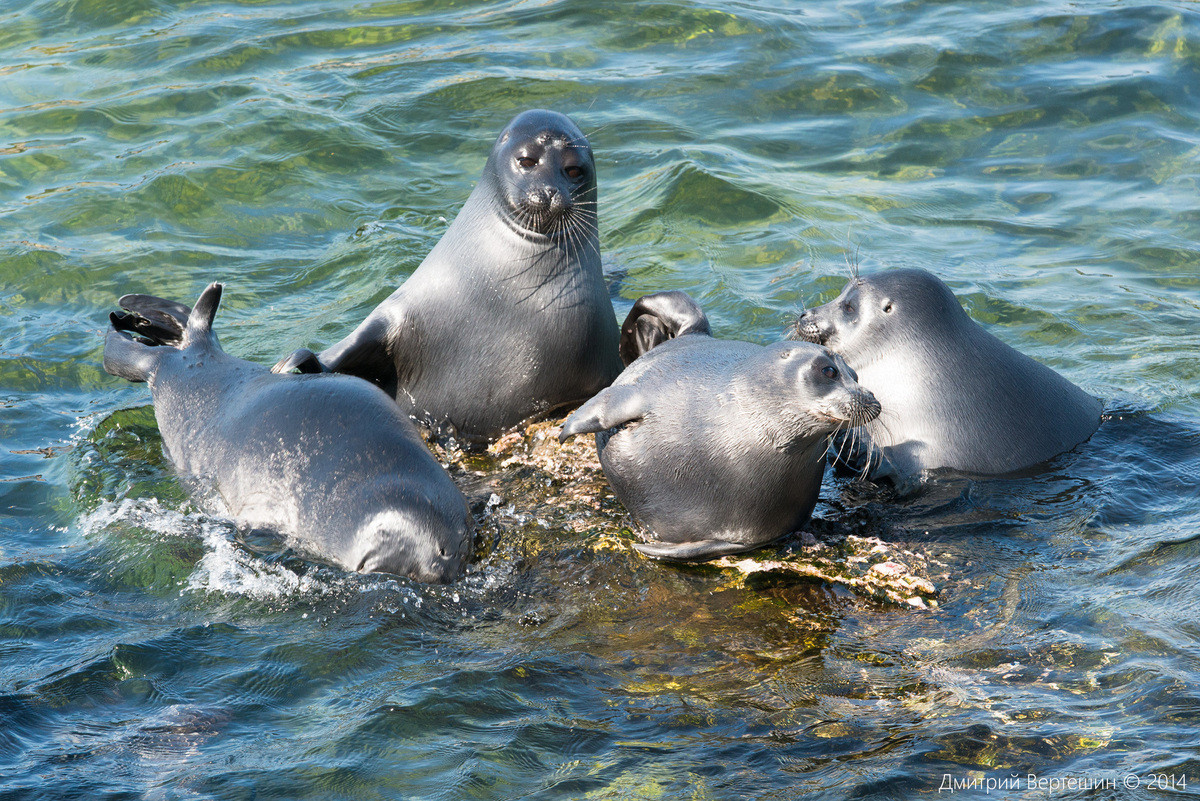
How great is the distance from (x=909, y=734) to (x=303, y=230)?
6871 mm

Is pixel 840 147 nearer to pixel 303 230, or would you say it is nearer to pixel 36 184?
pixel 303 230

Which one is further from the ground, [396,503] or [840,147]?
[840,147]

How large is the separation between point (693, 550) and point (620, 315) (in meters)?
3.09

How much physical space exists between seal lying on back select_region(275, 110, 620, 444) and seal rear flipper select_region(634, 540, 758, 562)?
1513 millimetres

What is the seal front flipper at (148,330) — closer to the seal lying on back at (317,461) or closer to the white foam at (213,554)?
the seal lying on back at (317,461)

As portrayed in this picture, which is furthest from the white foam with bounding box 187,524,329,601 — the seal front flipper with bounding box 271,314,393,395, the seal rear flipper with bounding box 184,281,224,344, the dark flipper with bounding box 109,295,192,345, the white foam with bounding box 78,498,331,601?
the dark flipper with bounding box 109,295,192,345

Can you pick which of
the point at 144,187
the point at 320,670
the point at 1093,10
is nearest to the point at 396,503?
the point at 320,670

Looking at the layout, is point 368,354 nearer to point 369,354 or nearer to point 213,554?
point 369,354

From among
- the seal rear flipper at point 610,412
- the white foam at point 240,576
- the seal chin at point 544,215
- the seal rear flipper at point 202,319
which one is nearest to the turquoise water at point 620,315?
the white foam at point 240,576

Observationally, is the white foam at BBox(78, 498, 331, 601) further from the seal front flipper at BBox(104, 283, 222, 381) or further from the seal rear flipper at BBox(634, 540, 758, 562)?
the seal rear flipper at BBox(634, 540, 758, 562)

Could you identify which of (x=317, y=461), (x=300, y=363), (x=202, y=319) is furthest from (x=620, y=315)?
(x=317, y=461)

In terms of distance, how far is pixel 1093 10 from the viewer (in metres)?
12.3

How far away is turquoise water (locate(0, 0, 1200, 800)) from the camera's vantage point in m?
4.15

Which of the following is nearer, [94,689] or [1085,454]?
[94,689]
